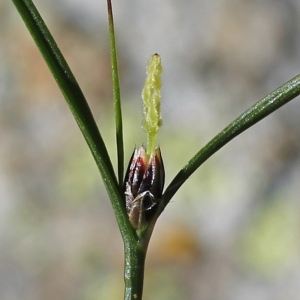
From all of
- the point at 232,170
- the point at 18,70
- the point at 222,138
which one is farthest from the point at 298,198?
the point at 222,138

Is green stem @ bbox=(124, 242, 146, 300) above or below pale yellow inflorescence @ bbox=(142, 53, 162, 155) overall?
below

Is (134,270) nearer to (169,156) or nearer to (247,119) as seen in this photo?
(247,119)

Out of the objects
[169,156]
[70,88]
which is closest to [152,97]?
[70,88]

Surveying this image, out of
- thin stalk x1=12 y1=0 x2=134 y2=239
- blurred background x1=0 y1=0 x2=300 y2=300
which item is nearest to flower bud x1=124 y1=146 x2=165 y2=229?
thin stalk x1=12 y1=0 x2=134 y2=239

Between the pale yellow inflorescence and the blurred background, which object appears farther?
the blurred background

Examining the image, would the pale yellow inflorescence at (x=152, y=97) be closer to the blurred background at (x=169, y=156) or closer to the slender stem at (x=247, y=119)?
the slender stem at (x=247, y=119)

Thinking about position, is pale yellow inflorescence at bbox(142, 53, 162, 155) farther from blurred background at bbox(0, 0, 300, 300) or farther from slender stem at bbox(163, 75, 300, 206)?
blurred background at bbox(0, 0, 300, 300)

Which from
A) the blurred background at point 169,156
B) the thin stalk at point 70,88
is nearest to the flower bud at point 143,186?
the thin stalk at point 70,88
